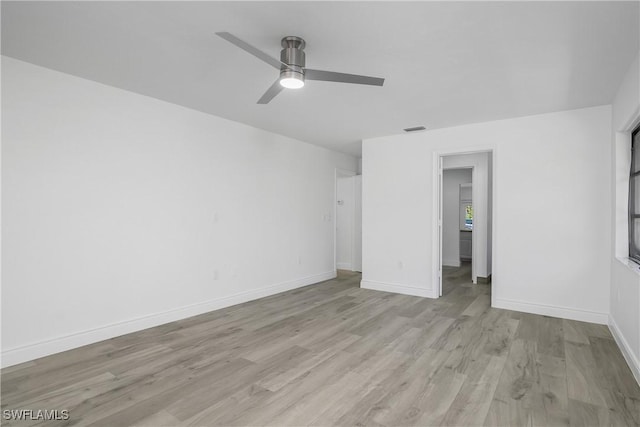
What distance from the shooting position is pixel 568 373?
8.44 ft

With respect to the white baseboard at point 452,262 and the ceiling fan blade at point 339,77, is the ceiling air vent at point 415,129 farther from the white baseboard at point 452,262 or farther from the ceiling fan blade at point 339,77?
the white baseboard at point 452,262

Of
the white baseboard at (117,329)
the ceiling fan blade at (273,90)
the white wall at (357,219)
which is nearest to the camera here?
the ceiling fan blade at (273,90)

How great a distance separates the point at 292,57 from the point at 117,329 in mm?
3033

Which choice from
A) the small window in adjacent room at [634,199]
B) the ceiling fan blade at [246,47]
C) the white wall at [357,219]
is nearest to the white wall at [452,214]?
the white wall at [357,219]

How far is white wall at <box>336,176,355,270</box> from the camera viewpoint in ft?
23.0

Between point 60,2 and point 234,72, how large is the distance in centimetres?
121

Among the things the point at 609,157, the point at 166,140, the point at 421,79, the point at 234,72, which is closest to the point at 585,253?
the point at 609,157

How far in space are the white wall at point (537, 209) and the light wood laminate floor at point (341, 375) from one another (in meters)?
0.45

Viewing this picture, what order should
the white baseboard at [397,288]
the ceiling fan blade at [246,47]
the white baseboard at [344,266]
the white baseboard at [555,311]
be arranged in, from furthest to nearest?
the white baseboard at [344,266], the white baseboard at [397,288], the white baseboard at [555,311], the ceiling fan blade at [246,47]

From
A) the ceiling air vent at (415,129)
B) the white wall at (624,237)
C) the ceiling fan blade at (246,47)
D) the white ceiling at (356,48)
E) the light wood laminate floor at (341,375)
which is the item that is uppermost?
the white ceiling at (356,48)

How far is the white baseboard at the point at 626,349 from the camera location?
2473mm

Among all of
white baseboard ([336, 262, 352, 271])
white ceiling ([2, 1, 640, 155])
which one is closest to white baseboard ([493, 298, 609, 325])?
white ceiling ([2, 1, 640, 155])

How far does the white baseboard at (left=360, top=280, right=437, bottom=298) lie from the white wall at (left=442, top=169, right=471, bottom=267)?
323cm

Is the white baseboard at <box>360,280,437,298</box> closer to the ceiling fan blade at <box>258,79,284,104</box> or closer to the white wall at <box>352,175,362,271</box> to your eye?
the white wall at <box>352,175,362,271</box>
